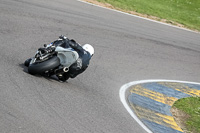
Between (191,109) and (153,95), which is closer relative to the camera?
(191,109)

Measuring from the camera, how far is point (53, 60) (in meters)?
8.60

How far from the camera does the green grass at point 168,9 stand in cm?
2006

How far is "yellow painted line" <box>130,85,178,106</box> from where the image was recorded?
34.1ft

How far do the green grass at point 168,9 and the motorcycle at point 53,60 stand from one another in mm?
11152

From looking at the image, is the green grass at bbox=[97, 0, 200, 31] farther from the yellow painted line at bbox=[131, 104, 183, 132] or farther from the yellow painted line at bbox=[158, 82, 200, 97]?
the yellow painted line at bbox=[131, 104, 183, 132]

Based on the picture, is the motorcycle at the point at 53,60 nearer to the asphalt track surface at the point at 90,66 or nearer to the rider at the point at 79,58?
the rider at the point at 79,58

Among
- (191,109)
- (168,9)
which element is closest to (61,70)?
(191,109)

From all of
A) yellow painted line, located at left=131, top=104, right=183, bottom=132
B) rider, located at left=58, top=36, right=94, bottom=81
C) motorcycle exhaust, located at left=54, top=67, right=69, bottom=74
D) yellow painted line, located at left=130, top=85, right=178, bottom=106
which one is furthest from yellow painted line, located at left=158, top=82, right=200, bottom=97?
motorcycle exhaust, located at left=54, top=67, right=69, bottom=74

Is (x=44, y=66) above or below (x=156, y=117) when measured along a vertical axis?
above

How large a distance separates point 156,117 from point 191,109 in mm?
1640

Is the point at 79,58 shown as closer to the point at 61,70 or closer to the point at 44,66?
the point at 61,70

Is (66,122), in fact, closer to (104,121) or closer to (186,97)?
(104,121)

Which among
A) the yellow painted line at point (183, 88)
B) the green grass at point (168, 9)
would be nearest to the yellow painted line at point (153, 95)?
the yellow painted line at point (183, 88)

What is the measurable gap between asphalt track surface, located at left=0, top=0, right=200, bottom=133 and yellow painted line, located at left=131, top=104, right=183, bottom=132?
1.39ft
